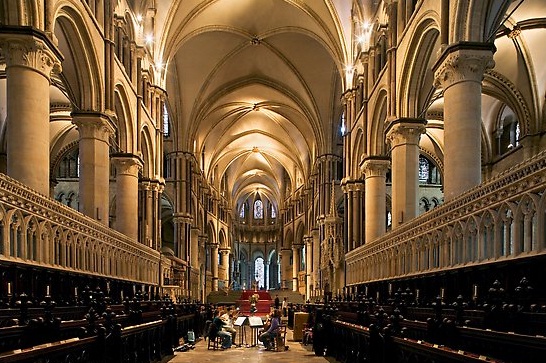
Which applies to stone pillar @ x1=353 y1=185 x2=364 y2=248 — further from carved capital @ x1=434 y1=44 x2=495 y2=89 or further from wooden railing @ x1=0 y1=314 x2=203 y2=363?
wooden railing @ x1=0 y1=314 x2=203 y2=363

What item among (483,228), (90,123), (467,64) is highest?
(467,64)

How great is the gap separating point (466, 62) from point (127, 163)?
14.5 meters

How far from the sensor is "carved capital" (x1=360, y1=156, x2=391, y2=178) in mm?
24203

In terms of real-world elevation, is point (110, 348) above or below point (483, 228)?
below

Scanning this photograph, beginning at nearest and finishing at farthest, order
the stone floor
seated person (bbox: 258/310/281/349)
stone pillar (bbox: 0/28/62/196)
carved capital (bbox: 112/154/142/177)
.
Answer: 1. stone pillar (bbox: 0/28/62/196)
2. the stone floor
3. seated person (bbox: 258/310/281/349)
4. carved capital (bbox: 112/154/142/177)

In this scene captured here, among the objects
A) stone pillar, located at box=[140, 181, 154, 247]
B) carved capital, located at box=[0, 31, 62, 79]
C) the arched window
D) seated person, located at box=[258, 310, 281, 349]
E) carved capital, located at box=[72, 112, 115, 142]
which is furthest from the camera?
the arched window

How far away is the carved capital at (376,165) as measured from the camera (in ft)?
79.4

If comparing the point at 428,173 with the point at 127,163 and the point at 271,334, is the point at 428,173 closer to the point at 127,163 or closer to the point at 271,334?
the point at 127,163

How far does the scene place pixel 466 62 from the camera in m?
13.6

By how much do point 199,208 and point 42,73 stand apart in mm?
33687

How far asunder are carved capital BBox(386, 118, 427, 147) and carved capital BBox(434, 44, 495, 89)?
16.6 feet

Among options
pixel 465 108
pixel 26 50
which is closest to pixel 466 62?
pixel 465 108

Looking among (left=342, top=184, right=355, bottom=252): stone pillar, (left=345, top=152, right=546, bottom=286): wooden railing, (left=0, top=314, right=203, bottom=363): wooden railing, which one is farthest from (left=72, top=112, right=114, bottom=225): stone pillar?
(left=342, top=184, right=355, bottom=252): stone pillar

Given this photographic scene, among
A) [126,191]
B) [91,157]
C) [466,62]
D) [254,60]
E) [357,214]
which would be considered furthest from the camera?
[254,60]
